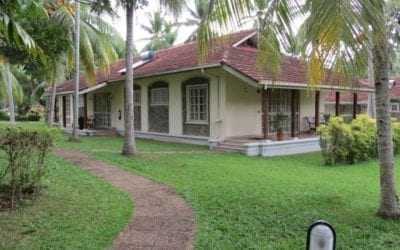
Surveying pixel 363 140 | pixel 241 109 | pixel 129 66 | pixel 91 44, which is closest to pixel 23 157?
pixel 129 66

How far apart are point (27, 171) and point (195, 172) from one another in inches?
175

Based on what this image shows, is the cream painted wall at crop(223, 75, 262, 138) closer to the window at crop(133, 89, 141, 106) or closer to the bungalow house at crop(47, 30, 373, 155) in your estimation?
the bungalow house at crop(47, 30, 373, 155)

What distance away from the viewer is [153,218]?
6395mm

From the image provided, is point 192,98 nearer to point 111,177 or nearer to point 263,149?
point 263,149

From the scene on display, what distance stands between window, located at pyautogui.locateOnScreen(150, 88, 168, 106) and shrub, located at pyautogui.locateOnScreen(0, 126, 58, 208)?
12.3m

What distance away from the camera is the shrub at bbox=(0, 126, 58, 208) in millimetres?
6734

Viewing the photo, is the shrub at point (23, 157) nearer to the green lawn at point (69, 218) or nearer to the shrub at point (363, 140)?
the green lawn at point (69, 218)

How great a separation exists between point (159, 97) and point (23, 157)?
13.6 metres

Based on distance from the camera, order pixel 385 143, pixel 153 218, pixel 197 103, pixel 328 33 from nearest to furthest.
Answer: pixel 328 33, pixel 385 143, pixel 153 218, pixel 197 103

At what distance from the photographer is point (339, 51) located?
3.49 metres

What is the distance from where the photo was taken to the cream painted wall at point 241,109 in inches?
665

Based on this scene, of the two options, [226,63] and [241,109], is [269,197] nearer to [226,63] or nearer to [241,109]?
[226,63]

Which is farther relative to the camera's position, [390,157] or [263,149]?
[263,149]

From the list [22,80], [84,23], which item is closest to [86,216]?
[84,23]
